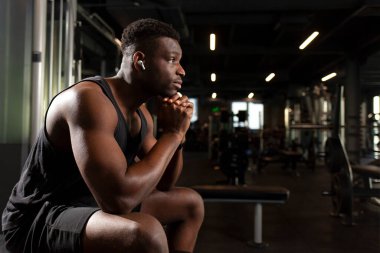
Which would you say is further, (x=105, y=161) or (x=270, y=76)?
A: (x=270, y=76)

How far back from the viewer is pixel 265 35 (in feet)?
20.6

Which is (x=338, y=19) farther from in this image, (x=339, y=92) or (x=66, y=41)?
(x=66, y=41)

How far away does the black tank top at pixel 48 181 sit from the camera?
776 mm

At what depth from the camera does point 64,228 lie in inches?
28.8

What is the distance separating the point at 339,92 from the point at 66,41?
2.13 m

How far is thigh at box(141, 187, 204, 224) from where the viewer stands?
98 cm

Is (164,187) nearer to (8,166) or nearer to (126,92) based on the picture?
(126,92)

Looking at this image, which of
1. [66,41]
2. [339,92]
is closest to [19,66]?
[66,41]

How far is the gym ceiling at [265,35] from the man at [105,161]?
2.29 meters

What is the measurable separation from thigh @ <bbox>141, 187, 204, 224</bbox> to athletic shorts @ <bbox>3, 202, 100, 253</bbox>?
0.79 ft

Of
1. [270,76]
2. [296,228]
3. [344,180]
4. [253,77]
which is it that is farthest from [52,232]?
[253,77]

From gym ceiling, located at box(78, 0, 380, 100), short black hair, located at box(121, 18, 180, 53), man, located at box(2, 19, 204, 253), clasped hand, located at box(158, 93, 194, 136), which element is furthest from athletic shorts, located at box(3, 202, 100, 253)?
gym ceiling, located at box(78, 0, 380, 100)

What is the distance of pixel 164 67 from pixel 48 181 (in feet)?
1.16

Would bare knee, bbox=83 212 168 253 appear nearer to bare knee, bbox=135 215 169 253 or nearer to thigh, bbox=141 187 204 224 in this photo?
bare knee, bbox=135 215 169 253
